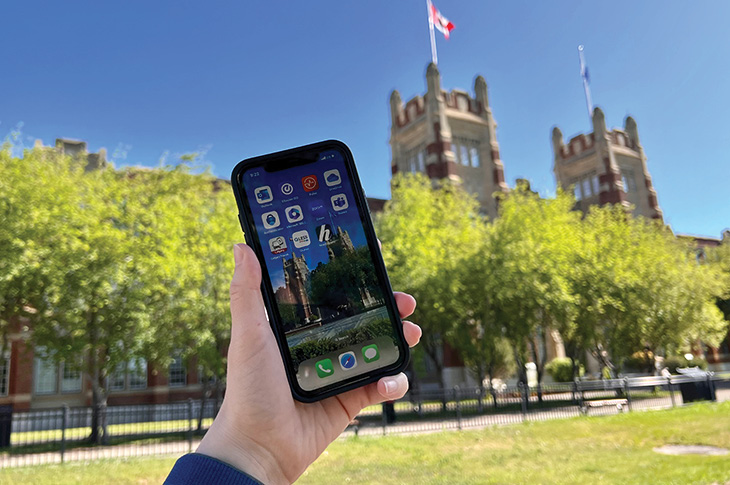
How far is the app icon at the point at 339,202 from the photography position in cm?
260

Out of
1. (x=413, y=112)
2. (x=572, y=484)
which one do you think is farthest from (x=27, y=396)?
(x=413, y=112)

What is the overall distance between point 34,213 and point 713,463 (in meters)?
19.3

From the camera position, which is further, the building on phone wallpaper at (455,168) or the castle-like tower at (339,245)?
the building on phone wallpaper at (455,168)

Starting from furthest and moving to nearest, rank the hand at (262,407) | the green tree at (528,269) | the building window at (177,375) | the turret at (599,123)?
the turret at (599,123) → the building window at (177,375) → the green tree at (528,269) → the hand at (262,407)

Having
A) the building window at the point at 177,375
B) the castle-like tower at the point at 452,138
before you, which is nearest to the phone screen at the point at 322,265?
the building window at the point at 177,375

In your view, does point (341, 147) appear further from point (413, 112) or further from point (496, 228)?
point (413, 112)

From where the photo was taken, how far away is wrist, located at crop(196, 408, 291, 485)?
1873 mm

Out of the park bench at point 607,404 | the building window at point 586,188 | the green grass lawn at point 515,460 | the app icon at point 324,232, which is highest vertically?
the building window at point 586,188

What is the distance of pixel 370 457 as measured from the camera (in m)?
11.9

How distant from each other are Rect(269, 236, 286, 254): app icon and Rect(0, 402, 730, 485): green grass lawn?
304 inches

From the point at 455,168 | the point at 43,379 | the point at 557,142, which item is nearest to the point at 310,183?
the point at 43,379

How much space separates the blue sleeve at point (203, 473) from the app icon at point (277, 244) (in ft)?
3.32

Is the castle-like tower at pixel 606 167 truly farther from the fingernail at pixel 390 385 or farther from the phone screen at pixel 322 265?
the fingernail at pixel 390 385

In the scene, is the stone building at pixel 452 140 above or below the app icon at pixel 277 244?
above
